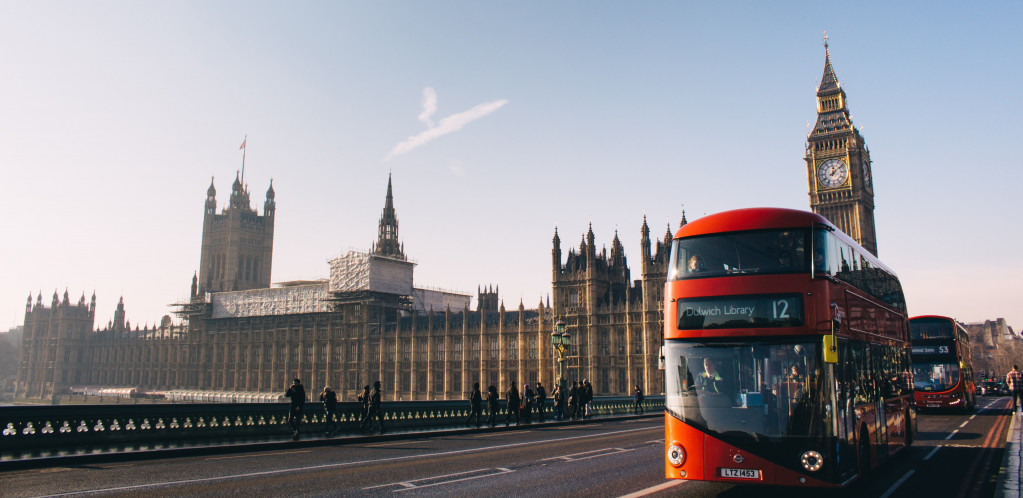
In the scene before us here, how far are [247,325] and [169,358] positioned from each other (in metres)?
20.2

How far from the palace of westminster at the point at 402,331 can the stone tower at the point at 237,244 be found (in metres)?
26.3

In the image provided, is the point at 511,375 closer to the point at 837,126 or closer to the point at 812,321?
the point at 837,126

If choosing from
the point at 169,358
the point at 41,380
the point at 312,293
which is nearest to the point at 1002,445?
the point at 312,293

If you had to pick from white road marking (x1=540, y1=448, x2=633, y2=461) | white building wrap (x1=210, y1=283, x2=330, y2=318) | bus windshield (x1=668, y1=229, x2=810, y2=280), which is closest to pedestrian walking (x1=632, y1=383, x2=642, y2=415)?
white road marking (x1=540, y1=448, x2=633, y2=461)

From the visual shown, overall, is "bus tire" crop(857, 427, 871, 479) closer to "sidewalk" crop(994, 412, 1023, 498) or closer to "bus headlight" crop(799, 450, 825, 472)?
"sidewalk" crop(994, 412, 1023, 498)

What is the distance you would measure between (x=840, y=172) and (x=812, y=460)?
305 feet

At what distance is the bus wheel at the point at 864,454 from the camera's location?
11.5m

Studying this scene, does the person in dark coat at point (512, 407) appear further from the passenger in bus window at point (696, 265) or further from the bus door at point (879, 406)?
the passenger in bus window at point (696, 265)

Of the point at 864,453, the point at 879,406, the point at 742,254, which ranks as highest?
the point at 742,254

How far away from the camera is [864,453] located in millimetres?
11852

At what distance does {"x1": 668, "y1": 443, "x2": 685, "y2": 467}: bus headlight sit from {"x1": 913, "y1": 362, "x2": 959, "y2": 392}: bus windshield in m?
23.6

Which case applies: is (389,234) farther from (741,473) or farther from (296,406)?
(741,473)

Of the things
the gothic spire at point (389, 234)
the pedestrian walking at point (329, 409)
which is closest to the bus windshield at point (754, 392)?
the pedestrian walking at point (329, 409)

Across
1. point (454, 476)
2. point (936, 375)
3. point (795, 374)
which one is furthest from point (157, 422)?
point (936, 375)
